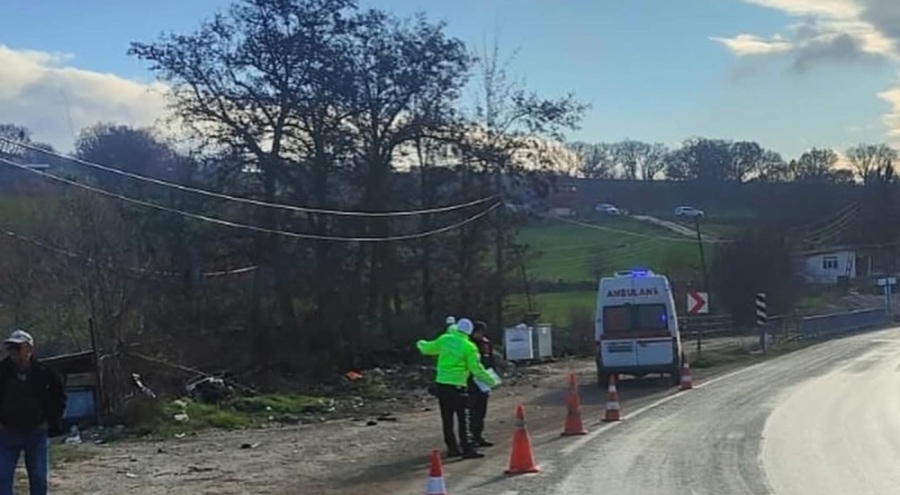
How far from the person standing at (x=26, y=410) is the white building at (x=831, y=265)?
9548cm

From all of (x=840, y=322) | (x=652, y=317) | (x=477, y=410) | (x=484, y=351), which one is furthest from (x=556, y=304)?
(x=477, y=410)

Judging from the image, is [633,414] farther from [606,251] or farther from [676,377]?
[606,251]

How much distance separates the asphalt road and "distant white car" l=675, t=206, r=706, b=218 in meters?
44.5

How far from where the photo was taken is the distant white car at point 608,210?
A: 78.4 metres

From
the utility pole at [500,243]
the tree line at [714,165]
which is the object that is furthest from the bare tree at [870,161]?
the utility pole at [500,243]

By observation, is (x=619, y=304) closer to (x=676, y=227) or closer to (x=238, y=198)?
(x=238, y=198)

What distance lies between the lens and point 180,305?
36.7m

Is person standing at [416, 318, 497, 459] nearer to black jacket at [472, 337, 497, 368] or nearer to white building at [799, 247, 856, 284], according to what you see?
black jacket at [472, 337, 497, 368]

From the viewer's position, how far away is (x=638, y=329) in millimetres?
32312

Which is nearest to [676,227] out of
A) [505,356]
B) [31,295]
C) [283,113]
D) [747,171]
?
[747,171]

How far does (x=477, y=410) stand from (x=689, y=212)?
199ft

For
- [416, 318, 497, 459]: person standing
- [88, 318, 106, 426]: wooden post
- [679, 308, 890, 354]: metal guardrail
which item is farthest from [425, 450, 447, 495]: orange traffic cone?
[679, 308, 890, 354]: metal guardrail

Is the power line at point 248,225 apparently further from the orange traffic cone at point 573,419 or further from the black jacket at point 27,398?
the black jacket at point 27,398

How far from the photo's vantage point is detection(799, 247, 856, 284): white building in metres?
104
